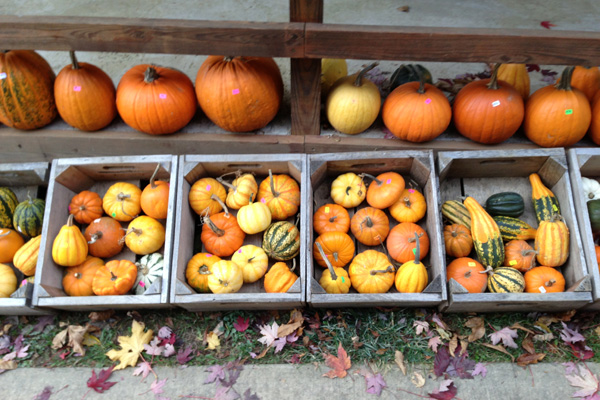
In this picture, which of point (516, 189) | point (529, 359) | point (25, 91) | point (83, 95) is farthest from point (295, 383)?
point (25, 91)

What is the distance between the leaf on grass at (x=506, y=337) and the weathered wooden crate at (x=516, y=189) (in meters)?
0.15

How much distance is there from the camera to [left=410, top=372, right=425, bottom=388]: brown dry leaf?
10.3 ft

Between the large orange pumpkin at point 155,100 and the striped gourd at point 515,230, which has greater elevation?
the large orange pumpkin at point 155,100

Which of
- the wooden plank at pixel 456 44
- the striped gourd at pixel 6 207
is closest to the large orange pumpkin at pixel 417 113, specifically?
the wooden plank at pixel 456 44

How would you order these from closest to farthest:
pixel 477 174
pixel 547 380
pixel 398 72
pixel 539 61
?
pixel 539 61 < pixel 547 380 < pixel 477 174 < pixel 398 72

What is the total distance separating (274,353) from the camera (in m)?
3.32

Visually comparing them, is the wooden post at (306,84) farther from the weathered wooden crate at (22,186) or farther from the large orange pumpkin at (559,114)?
the weathered wooden crate at (22,186)

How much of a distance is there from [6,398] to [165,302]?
1365 millimetres

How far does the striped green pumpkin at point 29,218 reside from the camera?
11.5 feet

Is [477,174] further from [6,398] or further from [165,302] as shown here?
[6,398]

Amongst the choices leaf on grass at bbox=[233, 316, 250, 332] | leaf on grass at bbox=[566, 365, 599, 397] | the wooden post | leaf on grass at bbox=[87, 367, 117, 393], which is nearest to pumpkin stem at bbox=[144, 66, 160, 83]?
the wooden post

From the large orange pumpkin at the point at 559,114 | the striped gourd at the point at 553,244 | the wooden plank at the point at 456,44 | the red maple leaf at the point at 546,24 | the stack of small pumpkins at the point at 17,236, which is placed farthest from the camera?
the red maple leaf at the point at 546,24

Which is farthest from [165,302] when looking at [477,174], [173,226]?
[477,174]

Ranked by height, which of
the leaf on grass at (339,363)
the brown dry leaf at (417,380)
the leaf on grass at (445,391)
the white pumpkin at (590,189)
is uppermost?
the white pumpkin at (590,189)
